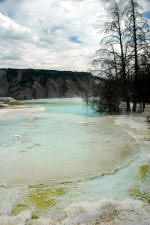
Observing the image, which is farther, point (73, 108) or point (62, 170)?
point (73, 108)

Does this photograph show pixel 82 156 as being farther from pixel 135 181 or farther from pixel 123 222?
pixel 123 222

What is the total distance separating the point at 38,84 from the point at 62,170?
60.5 metres

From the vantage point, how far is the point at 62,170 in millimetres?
3568

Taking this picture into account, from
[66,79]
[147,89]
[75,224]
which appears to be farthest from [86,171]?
[66,79]

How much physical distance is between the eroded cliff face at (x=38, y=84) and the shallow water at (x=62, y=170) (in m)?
50.2

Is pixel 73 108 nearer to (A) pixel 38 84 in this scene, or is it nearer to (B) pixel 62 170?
(B) pixel 62 170

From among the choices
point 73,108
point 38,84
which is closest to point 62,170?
point 73,108

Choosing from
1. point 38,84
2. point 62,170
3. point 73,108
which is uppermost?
point 38,84

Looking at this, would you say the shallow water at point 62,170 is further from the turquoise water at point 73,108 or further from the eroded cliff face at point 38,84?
the eroded cliff face at point 38,84

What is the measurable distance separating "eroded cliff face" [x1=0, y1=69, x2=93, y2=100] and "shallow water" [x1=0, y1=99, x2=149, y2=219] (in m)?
50.2

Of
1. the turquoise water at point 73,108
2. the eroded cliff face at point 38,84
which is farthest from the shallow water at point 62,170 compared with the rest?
the eroded cliff face at point 38,84

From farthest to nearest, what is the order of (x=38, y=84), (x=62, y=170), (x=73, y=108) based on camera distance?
(x=38, y=84)
(x=73, y=108)
(x=62, y=170)

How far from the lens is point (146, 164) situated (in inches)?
145

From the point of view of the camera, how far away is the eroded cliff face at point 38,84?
190 feet
